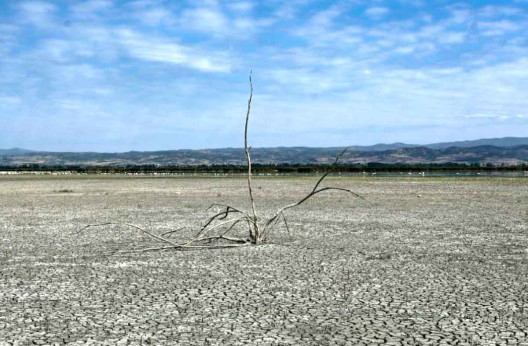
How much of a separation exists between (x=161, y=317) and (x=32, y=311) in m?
1.76

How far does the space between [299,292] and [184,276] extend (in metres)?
2.29

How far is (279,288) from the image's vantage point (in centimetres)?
955

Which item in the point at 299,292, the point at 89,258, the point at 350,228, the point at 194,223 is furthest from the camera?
the point at 194,223

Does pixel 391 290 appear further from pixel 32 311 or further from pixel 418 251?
pixel 32 311

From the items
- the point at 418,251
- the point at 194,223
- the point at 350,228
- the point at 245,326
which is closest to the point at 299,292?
the point at 245,326

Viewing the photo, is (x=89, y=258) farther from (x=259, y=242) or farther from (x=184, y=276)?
(x=259, y=242)

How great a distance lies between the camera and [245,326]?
7379mm

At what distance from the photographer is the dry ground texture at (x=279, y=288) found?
712 centimetres

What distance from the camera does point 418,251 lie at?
13.3 meters

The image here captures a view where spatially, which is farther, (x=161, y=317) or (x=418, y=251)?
(x=418, y=251)

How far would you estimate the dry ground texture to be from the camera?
7.12 metres

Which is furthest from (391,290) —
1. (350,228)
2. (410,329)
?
(350,228)

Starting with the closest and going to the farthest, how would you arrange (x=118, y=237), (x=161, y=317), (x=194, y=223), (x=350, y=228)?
1. (x=161, y=317)
2. (x=118, y=237)
3. (x=350, y=228)
4. (x=194, y=223)

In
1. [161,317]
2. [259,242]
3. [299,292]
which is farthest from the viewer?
[259,242]
